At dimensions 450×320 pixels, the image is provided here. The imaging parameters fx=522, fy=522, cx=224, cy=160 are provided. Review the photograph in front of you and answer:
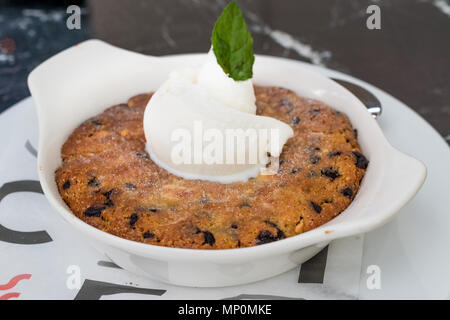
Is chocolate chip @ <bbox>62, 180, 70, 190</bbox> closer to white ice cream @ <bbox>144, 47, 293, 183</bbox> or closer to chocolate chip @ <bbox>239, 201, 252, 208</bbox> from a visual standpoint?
white ice cream @ <bbox>144, 47, 293, 183</bbox>

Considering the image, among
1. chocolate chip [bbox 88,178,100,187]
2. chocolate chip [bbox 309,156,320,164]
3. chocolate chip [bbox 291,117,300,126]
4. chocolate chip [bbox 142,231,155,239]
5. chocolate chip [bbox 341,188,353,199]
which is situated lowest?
chocolate chip [bbox 142,231,155,239]

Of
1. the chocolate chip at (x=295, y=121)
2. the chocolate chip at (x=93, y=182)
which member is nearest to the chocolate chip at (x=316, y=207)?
the chocolate chip at (x=295, y=121)

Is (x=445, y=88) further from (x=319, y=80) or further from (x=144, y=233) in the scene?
(x=144, y=233)

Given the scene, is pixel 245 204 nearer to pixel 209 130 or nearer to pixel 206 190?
pixel 206 190

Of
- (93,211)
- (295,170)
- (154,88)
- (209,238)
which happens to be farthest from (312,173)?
(154,88)

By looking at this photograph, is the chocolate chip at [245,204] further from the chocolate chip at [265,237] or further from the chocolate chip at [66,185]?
the chocolate chip at [66,185]

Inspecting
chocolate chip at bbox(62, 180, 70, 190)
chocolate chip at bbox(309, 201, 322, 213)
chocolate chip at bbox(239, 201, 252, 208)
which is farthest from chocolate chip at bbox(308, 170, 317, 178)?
chocolate chip at bbox(62, 180, 70, 190)

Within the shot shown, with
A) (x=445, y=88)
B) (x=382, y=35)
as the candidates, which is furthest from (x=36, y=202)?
(x=382, y=35)
